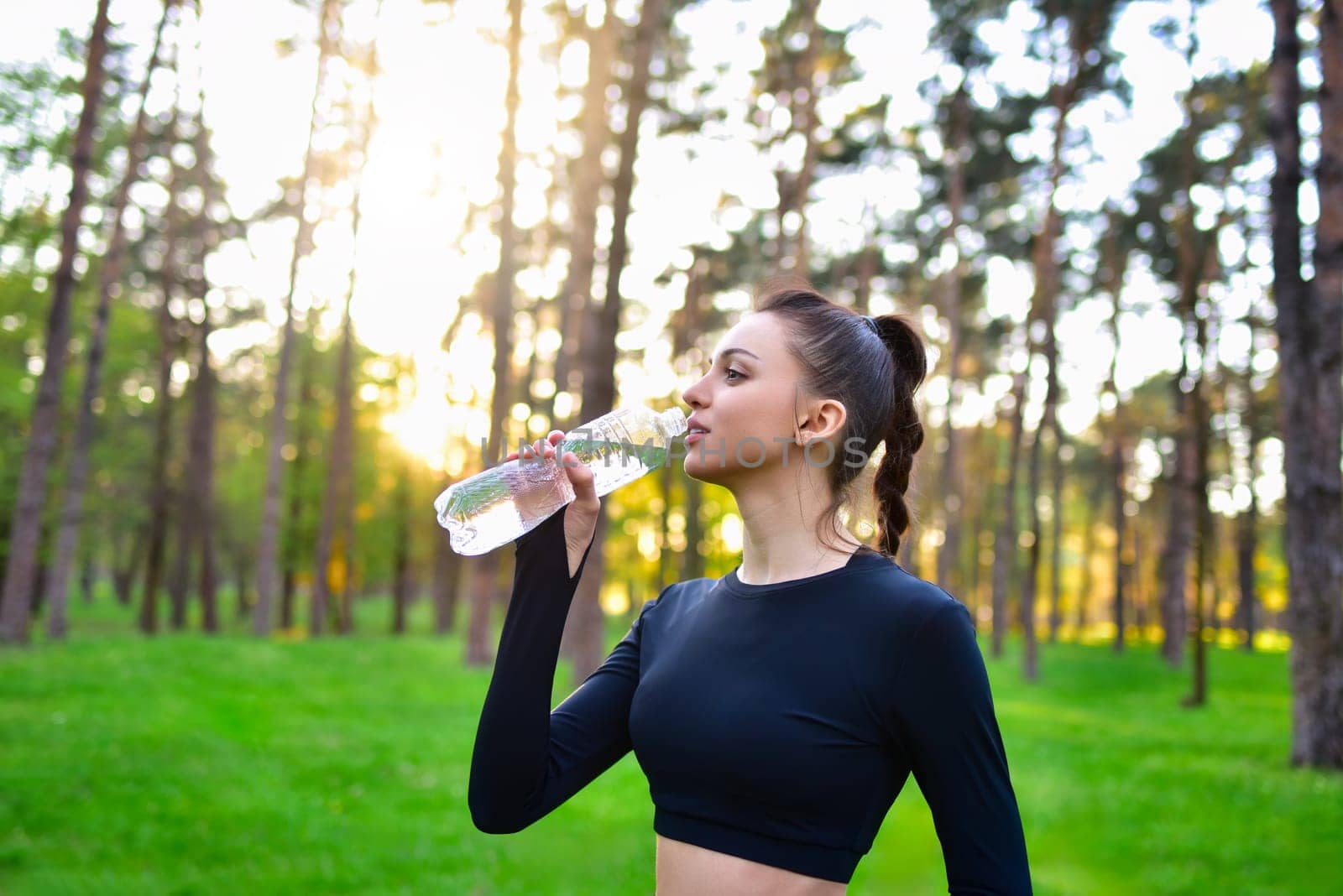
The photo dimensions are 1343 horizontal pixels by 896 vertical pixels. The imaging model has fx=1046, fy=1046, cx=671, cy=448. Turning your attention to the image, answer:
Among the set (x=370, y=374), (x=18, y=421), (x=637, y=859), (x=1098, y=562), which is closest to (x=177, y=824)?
(x=637, y=859)

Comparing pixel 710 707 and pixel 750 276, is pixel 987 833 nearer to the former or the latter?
pixel 710 707

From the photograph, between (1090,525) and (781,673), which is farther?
(1090,525)

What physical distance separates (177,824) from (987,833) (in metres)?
7.37

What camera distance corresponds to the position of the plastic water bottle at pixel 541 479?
6.91 ft

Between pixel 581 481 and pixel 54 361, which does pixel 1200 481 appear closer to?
pixel 581 481

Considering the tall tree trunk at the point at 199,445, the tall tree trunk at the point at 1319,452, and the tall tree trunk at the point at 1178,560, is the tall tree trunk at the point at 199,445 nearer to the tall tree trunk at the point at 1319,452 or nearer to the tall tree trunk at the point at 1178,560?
the tall tree trunk at the point at 1319,452

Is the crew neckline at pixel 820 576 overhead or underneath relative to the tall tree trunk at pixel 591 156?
underneath

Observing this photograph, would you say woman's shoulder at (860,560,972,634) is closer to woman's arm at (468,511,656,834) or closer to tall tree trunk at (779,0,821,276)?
woman's arm at (468,511,656,834)

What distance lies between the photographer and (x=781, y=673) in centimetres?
185

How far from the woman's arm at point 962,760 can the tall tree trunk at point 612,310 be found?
28.6 ft

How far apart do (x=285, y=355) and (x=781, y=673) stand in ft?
70.6

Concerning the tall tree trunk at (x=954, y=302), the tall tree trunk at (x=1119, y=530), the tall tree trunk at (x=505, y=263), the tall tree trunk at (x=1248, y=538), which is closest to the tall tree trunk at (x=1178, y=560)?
the tall tree trunk at (x=1119, y=530)

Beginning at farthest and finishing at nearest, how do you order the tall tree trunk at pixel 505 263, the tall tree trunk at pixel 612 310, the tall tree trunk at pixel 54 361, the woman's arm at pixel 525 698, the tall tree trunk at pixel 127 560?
the tall tree trunk at pixel 127 560
the tall tree trunk at pixel 505 263
the tall tree trunk at pixel 54 361
the tall tree trunk at pixel 612 310
the woman's arm at pixel 525 698

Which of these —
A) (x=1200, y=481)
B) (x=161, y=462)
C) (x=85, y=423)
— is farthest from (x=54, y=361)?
(x=1200, y=481)
